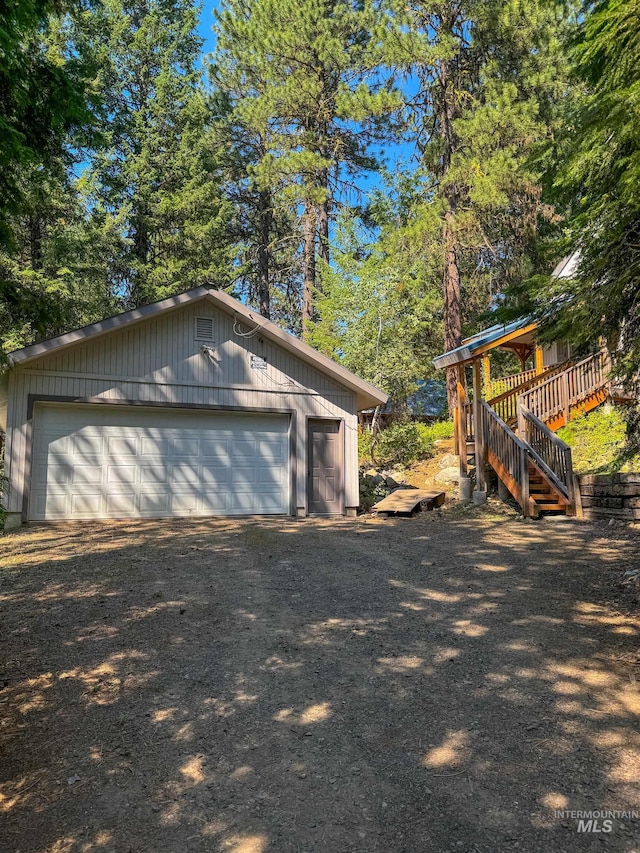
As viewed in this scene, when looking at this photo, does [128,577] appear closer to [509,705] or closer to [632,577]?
[509,705]

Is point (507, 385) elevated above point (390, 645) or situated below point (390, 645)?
Result: above

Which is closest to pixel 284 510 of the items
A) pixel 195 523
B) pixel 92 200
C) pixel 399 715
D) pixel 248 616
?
pixel 195 523

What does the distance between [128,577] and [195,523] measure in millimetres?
4276

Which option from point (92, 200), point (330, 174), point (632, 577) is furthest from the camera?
point (330, 174)

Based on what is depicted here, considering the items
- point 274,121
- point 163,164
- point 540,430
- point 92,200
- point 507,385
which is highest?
point 274,121

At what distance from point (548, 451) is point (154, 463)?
7.61 meters

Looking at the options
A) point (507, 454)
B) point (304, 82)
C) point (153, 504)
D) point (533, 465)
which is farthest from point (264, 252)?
point (533, 465)

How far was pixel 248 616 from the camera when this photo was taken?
503cm

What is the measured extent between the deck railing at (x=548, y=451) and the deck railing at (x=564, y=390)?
6.18 ft

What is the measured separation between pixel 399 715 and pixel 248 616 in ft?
6.66

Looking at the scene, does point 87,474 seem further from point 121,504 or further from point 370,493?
point 370,493

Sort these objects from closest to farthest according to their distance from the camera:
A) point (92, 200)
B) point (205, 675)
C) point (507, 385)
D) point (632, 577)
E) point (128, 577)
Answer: point (205, 675), point (632, 577), point (128, 577), point (507, 385), point (92, 200)

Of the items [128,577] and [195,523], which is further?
[195,523]

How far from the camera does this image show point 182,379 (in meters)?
11.5
